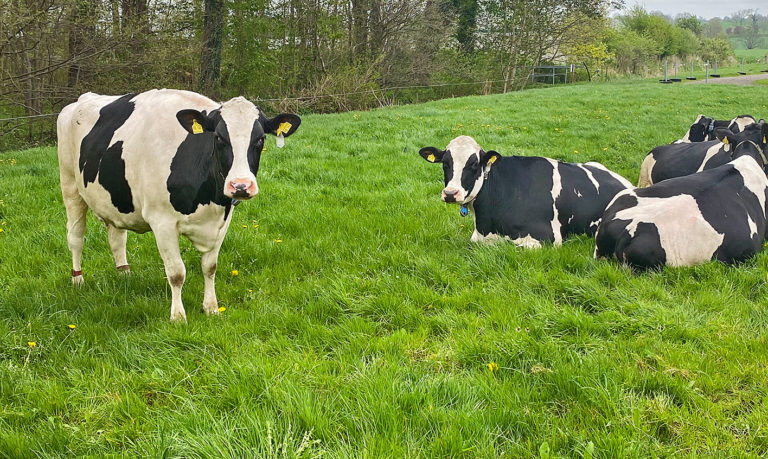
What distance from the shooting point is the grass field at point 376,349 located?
8.41ft

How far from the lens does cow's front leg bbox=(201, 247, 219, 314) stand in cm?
429

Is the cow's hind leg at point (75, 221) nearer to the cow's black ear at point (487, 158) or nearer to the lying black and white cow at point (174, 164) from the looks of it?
the lying black and white cow at point (174, 164)

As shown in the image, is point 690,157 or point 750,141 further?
point 690,157

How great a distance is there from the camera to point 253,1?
2028 cm

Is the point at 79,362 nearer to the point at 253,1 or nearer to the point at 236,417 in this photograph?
the point at 236,417

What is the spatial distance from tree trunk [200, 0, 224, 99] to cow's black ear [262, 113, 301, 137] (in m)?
15.2

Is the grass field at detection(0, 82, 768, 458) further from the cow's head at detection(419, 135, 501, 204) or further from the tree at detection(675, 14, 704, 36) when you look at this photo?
the tree at detection(675, 14, 704, 36)

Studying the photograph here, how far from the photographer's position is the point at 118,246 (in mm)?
5125

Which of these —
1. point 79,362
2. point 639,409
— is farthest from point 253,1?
point 639,409

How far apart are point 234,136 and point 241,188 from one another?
44 cm

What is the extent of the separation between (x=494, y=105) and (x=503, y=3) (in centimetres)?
2186

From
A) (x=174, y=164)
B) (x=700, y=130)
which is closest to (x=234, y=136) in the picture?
(x=174, y=164)

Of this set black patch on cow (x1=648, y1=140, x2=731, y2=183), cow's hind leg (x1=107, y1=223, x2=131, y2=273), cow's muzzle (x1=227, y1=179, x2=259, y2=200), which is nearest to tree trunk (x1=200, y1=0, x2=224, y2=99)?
cow's hind leg (x1=107, y1=223, x2=131, y2=273)

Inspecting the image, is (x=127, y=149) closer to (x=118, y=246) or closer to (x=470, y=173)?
(x=118, y=246)
